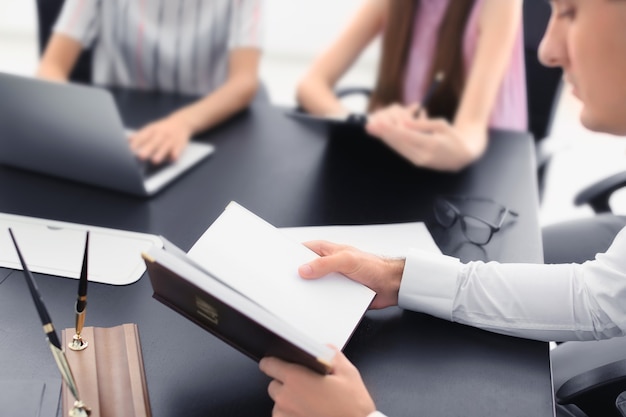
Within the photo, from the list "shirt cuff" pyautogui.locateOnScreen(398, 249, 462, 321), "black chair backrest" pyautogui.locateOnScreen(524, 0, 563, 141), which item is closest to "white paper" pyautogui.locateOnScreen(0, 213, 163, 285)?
"shirt cuff" pyautogui.locateOnScreen(398, 249, 462, 321)

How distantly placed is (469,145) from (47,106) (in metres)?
0.80

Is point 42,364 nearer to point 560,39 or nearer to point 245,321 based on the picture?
point 245,321

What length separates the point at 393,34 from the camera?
1.58 meters

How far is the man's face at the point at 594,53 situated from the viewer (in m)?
0.76

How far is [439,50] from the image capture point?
1.56 m

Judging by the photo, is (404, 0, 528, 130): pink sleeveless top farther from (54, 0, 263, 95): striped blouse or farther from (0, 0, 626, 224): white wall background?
(0, 0, 626, 224): white wall background

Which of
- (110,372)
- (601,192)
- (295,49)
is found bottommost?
(295,49)

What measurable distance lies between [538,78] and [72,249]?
1.34m

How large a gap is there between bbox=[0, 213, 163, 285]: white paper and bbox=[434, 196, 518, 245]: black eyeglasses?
477 mm

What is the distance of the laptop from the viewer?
1.00 meters

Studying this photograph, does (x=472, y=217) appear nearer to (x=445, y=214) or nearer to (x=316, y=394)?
(x=445, y=214)

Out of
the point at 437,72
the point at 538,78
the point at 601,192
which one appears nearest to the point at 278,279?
the point at 437,72

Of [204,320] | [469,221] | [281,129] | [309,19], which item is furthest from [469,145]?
[309,19]

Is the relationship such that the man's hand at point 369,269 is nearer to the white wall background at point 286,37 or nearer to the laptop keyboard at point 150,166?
the laptop keyboard at point 150,166
